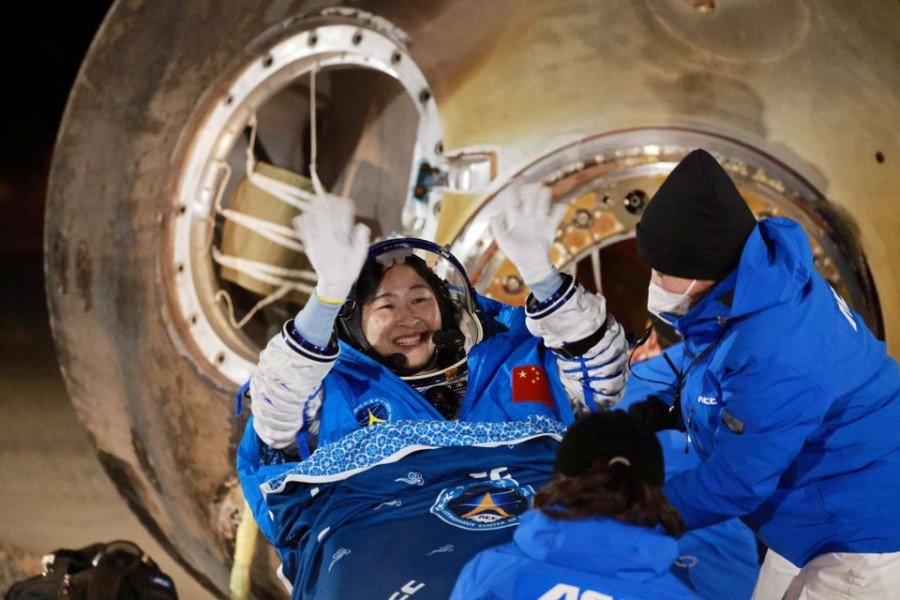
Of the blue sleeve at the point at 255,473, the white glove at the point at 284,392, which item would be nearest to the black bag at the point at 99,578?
the blue sleeve at the point at 255,473

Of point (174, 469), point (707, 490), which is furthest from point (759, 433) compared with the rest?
point (174, 469)

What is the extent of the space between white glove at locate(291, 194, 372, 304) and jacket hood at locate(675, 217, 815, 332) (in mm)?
678

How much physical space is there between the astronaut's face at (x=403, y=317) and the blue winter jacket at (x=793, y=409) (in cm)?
68

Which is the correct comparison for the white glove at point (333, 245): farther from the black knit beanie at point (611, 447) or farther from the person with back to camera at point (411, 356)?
the black knit beanie at point (611, 447)

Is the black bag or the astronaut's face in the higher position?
the astronaut's face

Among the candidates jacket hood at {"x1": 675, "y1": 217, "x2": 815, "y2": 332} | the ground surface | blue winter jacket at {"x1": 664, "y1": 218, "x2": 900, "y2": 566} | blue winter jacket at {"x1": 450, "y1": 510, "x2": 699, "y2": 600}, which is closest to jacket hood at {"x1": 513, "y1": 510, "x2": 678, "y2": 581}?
blue winter jacket at {"x1": 450, "y1": 510, "x2": 699, "y2": 600}

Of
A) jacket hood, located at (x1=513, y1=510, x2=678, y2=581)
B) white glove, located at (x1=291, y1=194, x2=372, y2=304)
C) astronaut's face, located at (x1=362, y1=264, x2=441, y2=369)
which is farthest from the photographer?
astronaut's face, located at (x1=362, y1=264, x2=441, y2=369)

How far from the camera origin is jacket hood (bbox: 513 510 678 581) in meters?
1.35

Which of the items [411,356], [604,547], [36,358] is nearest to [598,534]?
[604,547]

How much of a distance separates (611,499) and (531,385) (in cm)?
95

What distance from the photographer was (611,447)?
1.40 metres

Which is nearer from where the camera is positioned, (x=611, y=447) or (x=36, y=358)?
(x=611, y=447)

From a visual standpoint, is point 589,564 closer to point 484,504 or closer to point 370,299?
point 484,504

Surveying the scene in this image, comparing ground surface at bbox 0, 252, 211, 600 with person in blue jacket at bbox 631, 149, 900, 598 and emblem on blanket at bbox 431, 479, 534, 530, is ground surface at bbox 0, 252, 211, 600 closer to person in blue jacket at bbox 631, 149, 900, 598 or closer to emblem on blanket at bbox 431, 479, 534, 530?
emblem on blanket at bbox 431, 479, 534, 530
